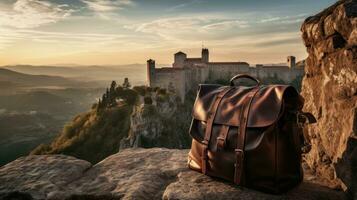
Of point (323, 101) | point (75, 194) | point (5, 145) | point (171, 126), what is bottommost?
point (5, 145)

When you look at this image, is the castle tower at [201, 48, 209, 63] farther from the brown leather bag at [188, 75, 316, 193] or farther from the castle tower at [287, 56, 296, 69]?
the brown leather bag at [188, 75, 316, 193]

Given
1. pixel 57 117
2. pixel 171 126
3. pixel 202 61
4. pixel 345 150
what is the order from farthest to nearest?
pixel 57 117 → pixel 202 61 → pixel 171 126 → pixel 345 150

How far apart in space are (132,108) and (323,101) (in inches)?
2262

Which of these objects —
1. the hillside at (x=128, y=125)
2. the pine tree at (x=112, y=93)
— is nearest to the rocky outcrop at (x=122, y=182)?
the hillside at (x=128, y=125)

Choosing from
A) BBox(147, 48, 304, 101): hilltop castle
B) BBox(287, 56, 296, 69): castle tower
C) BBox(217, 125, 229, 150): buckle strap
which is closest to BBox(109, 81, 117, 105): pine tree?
BBox(147, 48, 304, 101): hilltop castle

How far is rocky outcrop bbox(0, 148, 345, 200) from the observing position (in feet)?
8.82

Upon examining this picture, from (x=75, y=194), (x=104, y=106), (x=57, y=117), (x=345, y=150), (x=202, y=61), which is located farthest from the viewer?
(x=57, y=117)

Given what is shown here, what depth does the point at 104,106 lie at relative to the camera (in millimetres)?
64312

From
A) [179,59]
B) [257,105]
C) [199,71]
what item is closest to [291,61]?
[199,71]

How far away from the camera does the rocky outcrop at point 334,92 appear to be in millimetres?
2619

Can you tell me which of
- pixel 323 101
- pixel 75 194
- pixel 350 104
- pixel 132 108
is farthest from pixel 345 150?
pixel 132 108

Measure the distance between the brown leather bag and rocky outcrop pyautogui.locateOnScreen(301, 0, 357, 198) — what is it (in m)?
0.31

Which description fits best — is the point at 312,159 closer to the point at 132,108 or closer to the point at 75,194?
the point at 75,194

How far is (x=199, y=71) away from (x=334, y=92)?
67528 millimetres
